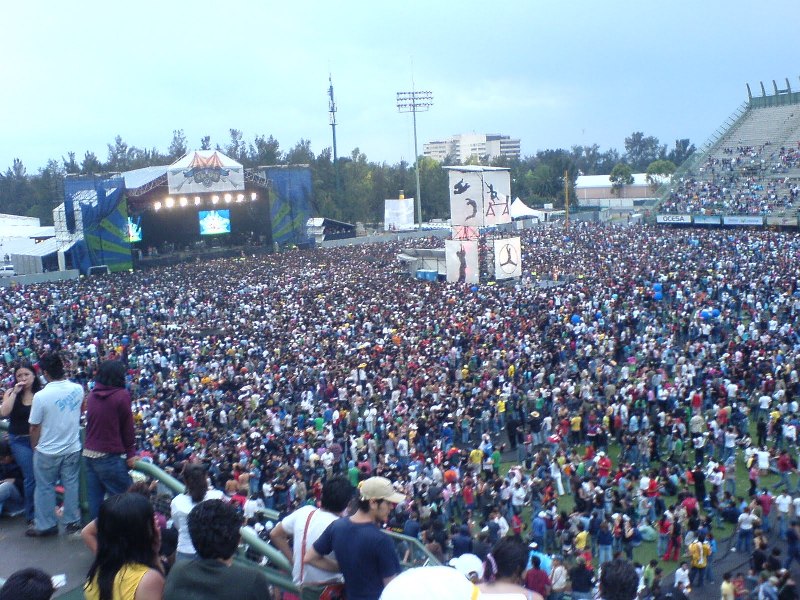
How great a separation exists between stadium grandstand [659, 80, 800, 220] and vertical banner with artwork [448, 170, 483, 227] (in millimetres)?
17337

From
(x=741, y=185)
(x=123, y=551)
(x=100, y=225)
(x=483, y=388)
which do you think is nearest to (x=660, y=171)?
(x=741, y=185)

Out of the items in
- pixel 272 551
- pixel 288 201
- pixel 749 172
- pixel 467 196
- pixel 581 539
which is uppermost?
pixel 749 172

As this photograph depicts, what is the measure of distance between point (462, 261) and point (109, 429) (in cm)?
2493

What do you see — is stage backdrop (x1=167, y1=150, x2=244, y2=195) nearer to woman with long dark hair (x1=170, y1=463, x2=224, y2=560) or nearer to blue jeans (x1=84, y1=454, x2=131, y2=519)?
blue jeans (x1=84, y1=454, x2=131, y2=519)

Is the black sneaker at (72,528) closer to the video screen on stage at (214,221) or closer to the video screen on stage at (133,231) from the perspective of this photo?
the video screen on stage at (133,231)

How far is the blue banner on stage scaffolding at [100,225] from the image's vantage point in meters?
35.7

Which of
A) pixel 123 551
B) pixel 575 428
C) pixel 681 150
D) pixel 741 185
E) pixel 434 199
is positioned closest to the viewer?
pixel 123 551

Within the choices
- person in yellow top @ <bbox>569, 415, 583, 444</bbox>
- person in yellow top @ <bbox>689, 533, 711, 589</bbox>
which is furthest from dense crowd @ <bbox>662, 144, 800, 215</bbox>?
person in yellow top @ <bbox>689, 533, 711, 589</bbox>

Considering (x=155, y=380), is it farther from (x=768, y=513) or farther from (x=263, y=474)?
(x=768, y=513)

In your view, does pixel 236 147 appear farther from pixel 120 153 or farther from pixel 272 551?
pixel 272 551

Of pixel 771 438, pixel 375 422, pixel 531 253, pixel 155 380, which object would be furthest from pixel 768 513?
pixel 531 253

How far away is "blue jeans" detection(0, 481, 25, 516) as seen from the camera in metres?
4.43

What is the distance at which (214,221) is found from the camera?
40.2 m

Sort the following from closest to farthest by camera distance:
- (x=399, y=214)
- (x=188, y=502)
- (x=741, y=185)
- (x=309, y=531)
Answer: (x=309, y=531)
(x=188, y=502)
(x=741, y=185)
(x=399, y=214)
